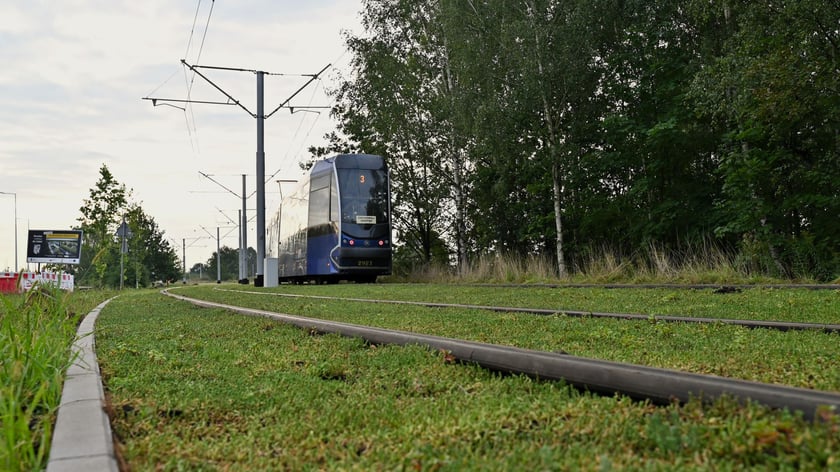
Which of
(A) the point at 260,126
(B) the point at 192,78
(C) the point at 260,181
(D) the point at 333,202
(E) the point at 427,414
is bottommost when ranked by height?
(E) the point at 427,414

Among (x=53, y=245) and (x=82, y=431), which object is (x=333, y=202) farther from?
(x=82, y=431)

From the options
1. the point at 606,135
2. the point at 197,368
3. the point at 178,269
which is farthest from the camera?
the point at 178,269

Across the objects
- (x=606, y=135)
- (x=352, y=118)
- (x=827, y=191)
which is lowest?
(x=827, y=191)

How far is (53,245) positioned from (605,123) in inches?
761

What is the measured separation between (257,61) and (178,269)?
88470mm

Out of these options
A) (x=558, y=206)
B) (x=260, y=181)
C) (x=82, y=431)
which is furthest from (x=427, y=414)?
(x=260, y=181)

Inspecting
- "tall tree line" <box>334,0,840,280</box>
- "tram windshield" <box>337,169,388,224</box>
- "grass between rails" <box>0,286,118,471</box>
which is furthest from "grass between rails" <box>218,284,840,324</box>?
"tram windshield" <box>337,169,388,224</box>

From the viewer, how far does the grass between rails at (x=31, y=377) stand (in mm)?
1825

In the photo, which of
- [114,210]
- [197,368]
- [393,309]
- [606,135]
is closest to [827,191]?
[606,135]

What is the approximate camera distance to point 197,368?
3418mm

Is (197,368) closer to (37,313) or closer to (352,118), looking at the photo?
(37,313)

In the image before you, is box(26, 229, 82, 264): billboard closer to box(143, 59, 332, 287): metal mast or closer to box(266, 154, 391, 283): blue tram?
box(143, 59, 332, 287): metal mast

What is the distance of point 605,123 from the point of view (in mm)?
19172

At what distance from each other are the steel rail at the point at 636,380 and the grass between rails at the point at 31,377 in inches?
72.5
